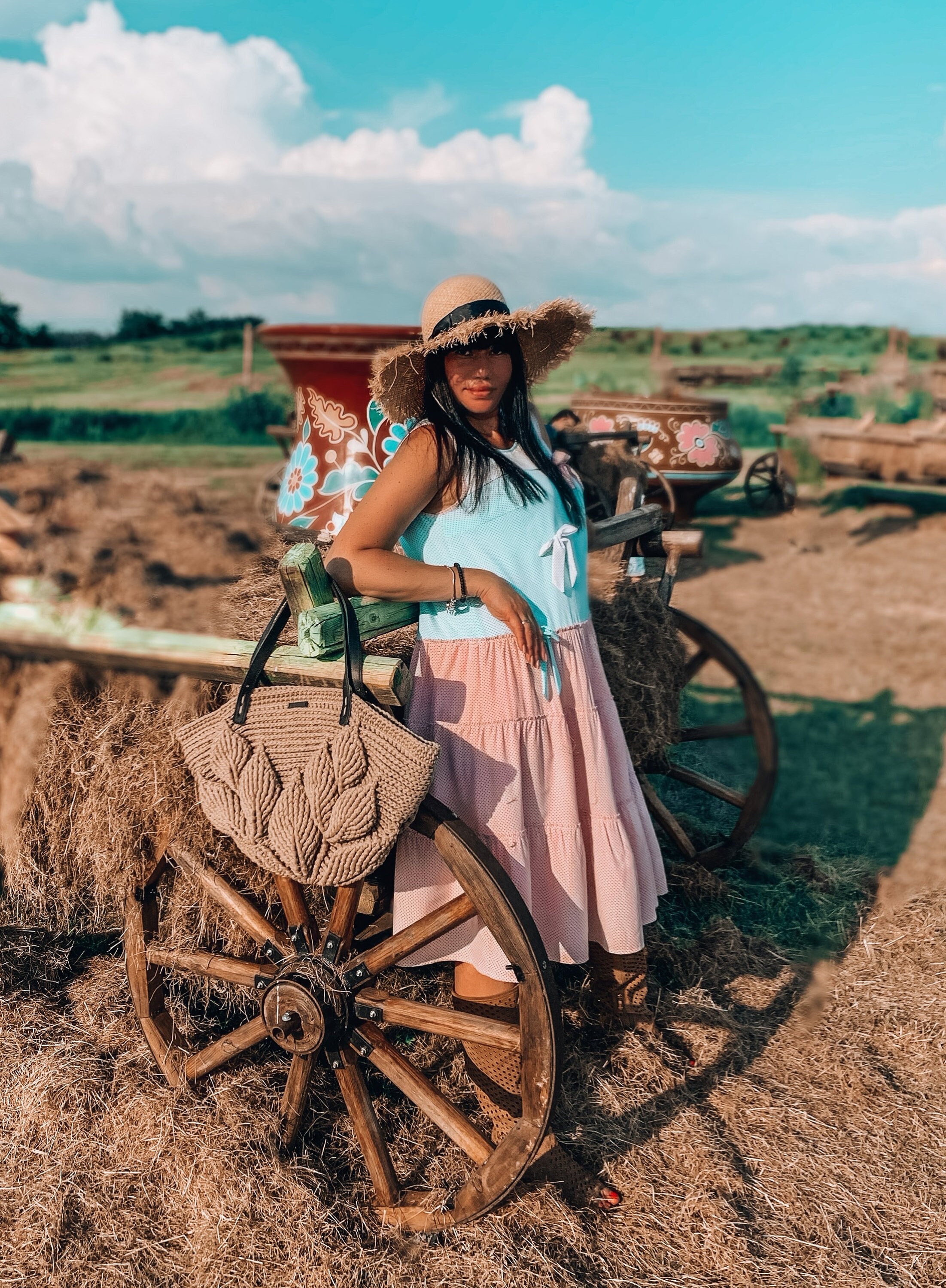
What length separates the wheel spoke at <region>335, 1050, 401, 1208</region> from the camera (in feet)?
6.23

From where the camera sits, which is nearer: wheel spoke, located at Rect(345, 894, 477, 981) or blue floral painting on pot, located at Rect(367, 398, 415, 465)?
wheel spoke, located at Rect(345, 894, 477, 981)

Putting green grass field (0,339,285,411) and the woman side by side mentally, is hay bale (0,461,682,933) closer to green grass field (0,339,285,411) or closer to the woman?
the woman

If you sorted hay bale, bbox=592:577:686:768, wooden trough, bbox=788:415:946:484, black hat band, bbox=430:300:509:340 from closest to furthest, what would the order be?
black hat band, bbox=430:300:509:340 → hay bale, bbox=592:577:686:768 → wooden trough, bbox=788:415:946:484

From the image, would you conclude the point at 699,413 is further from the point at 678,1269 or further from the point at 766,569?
the point at 766,569

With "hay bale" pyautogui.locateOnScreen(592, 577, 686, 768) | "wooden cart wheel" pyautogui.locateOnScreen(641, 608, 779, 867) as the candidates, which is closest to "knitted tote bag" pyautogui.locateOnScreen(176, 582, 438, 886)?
"hay bale" pyautogui.locateOnScreen(592, 577, 686, 768)

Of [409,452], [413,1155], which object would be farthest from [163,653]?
[413,1155]

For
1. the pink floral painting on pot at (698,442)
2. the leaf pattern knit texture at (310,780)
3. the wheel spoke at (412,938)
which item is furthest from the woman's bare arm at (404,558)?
the pink floral painting on pot at (698,442)

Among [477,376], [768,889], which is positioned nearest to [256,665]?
[477,376]

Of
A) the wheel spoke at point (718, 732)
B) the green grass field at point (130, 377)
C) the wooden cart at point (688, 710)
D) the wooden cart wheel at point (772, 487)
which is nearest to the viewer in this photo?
the wooden cart at point (688, 710)

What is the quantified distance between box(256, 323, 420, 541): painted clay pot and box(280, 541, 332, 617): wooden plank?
3.24ft

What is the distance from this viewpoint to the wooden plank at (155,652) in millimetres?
1728

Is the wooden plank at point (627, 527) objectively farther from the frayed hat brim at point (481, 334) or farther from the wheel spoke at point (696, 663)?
the wheel spoke at point (696, 663)

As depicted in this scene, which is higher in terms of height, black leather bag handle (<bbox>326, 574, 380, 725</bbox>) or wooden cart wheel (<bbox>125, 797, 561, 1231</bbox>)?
black leather bag handle (<bbox>326, 574, 380, 725</bbox>)

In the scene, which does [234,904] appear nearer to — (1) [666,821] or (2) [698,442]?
(1) [666,821]
